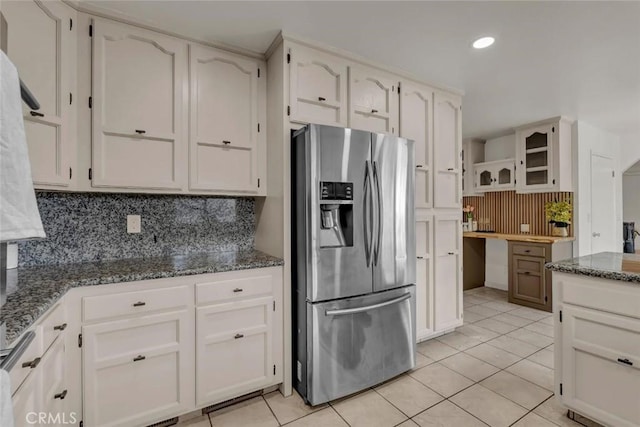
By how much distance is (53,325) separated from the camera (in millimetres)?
1245

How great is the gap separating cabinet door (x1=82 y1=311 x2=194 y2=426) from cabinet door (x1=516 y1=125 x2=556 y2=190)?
4.47m

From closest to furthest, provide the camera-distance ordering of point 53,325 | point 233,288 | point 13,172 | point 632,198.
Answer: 1. point 13,172
2. point 53,325
3. point 233,288
4. point 632,198

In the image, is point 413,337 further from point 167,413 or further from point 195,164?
point 195,164

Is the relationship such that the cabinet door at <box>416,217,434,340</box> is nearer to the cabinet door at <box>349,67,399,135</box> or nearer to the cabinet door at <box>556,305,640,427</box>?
the cabinet door at <box>349,67,399,135</box>

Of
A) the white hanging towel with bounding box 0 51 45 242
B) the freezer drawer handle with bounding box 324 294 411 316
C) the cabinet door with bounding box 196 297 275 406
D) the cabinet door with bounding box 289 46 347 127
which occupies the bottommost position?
the cabinet door with bounding box 196 297 275 406

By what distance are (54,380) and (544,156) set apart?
5160mm

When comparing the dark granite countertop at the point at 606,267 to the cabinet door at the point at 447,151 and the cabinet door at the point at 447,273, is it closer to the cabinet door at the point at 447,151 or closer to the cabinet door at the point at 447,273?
the cabinet door at the point at 447,273

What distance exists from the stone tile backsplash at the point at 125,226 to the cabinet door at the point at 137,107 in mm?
309

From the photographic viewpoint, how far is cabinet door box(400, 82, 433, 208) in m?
2.58

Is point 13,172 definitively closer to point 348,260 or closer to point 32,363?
point 32,363

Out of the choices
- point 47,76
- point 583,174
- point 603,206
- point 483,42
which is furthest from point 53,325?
point 603,206

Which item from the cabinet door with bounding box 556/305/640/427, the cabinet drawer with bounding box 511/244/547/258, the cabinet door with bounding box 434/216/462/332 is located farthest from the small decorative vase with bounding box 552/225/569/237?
the cabinet door with bounding box 556/305/640/427

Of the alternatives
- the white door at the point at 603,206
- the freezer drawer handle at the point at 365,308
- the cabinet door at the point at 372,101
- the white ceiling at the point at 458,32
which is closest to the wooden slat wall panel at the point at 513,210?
the white door at the point at 603,206

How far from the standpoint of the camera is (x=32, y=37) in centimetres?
150
